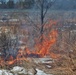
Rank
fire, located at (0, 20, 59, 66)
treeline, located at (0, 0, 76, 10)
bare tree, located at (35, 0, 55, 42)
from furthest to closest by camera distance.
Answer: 1. treeline, located at (0, 0, 76, 10)
2. bare tree, located at (35, 0, 55, 42)
3. fire, located at (0, 20, 59, 66)

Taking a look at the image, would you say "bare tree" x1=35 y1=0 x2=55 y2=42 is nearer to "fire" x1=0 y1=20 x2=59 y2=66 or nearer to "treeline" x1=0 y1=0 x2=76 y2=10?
"treeline" x1=0 y1=0 x2=76 y2=10

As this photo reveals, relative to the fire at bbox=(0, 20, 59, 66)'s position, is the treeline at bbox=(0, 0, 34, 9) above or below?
above

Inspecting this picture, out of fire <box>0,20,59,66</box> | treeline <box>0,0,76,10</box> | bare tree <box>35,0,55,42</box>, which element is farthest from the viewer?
treeline <box>0,0,76,10</box>

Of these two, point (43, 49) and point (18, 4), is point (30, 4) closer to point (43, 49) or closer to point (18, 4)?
point (18, 4)

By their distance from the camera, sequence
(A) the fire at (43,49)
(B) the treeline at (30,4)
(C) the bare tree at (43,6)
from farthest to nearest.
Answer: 1. (B) the treeline at (30,4)
2. (C) the bare tree at (43,6)
3. (A) the fire at (43,49)

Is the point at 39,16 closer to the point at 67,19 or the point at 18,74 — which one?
the point at 67,19

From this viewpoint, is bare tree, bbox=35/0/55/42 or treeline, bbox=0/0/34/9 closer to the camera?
bare tree, bbox=35/0/55/42

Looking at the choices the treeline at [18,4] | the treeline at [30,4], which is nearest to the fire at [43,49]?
the treeline at [30,4]

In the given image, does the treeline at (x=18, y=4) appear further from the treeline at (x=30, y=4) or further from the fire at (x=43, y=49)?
the fire at (x=43, y=49)

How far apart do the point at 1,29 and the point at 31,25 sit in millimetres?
1573

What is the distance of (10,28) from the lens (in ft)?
23.5

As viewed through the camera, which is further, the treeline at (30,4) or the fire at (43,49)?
the treeline at (30,4)

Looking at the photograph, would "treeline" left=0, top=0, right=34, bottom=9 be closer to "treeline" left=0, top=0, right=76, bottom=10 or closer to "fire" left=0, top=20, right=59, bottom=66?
"treeline" left=0, top=0, right=76, bottom=10

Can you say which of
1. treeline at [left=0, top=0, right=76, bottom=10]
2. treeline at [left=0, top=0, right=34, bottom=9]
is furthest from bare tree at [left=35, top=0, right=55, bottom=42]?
treeline at [left=0, top=0, right=34, bottom=9]
